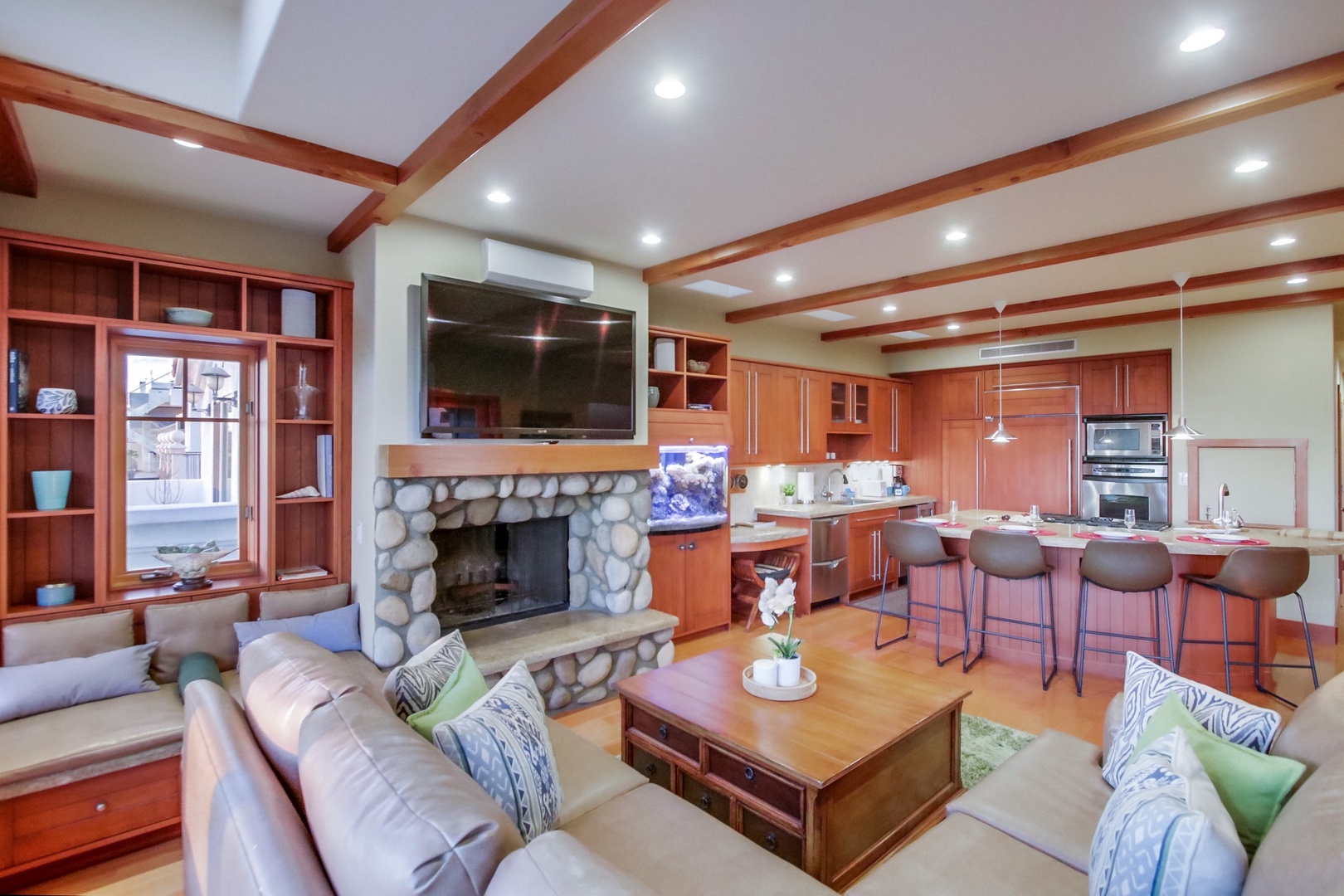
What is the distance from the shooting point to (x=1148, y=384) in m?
5.93

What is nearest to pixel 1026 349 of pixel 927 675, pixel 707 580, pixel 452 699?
pixel 927 675

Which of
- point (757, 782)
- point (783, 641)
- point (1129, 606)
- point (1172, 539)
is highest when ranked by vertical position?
point (1172, 539)

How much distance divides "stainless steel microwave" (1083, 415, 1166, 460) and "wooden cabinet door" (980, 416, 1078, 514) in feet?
0.53

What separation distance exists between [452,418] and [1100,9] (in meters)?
3.00

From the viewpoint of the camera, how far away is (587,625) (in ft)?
12.8

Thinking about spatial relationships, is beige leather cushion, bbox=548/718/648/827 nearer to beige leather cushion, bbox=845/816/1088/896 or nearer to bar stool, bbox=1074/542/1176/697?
beige leather cushion, bbox=845/816/1088/896

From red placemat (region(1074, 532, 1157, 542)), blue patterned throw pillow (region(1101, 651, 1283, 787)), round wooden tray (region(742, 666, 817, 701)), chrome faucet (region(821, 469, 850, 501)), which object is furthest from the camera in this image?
chrome faucet (region(821, 469, 850, 501))

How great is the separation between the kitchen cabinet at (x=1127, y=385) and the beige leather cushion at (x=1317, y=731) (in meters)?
5.12

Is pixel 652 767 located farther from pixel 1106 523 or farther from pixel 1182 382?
pixel 1182 382

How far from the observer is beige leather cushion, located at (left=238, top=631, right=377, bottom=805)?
4.83ft

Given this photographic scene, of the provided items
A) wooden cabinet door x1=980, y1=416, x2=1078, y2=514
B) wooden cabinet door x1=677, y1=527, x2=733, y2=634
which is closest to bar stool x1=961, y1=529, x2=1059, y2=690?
wooden cabinet door x1=677, y1=527, x2=733, y2=634

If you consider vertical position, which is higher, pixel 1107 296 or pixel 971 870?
pixel 1107 296

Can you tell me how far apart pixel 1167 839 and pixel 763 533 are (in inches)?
173

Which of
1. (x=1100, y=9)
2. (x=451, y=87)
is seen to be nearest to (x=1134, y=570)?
(x=1100, y=9)
